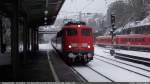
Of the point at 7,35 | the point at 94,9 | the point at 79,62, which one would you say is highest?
the point at 94,9

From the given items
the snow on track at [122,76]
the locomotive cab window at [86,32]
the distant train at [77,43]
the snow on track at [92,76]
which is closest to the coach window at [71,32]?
the distant train at [77,43]

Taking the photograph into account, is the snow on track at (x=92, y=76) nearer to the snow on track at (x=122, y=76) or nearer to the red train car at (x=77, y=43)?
the snow on track at (x=122, y=76)

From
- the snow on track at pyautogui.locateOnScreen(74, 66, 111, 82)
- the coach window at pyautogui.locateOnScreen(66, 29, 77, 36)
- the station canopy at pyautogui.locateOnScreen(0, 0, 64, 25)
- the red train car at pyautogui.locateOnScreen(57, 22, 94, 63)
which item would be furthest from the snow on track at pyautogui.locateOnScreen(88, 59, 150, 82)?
the station canopy at pyautogui.locateOnScreen(0, 0, 64, 25)

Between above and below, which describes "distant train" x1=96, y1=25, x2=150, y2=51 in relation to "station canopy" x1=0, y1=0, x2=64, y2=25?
below

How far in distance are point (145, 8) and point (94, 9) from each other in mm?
12289

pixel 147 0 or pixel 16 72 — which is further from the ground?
pixel 147 0

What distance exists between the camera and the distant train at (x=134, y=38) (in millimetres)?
34500

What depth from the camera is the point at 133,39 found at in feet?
128

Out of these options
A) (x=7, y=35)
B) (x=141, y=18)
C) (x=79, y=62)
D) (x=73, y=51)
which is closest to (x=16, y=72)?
(x=73, y=51)

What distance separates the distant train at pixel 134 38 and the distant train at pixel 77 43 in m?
8.46

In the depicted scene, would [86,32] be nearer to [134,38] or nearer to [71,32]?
[71,32]

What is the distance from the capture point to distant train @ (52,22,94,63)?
24906 millimetres

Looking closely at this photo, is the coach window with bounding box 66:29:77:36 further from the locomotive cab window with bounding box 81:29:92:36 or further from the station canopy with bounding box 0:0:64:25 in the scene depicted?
the station canopy with bounding box 0:0:64:25

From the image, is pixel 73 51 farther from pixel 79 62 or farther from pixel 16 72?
pixel 16 72
